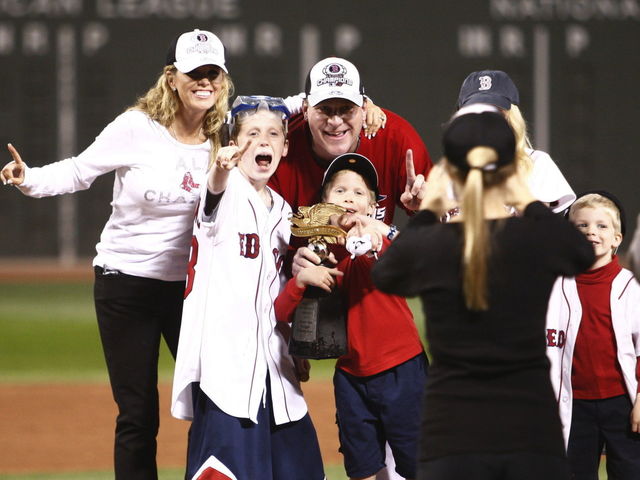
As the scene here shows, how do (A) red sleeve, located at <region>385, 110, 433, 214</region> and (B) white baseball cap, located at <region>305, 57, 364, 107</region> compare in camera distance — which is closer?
(B) white baseball cap, located at <region>305, 57, 364, 107</region>

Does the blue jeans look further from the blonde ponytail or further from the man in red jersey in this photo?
the blonde ponytail

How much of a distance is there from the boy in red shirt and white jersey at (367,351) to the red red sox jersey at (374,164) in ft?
0.69

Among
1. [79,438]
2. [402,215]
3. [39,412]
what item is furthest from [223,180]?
[402,215]

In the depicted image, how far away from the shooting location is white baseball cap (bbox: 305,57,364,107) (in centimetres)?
368

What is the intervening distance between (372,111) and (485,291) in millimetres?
1652

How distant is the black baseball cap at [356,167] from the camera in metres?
3.59

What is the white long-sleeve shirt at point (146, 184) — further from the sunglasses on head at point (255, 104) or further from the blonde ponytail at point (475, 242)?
the blonde ponytail at point (475, 242)

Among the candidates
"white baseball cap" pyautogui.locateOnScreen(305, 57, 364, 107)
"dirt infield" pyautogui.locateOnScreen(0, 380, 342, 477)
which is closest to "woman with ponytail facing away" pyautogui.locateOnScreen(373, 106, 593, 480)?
"white baseball cap" pyautogui.locateOnScreen(305, 57, 364, 107)

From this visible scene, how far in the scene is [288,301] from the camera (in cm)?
349

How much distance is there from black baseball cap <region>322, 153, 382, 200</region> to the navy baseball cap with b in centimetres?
41

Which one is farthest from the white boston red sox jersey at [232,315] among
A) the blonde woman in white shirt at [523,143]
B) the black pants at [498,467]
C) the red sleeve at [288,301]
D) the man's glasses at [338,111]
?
the black pants at [498,467]

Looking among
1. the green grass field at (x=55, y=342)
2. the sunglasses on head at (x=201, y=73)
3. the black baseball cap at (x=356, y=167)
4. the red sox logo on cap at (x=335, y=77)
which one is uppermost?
the sunglasses on head at (x=201, y=73)

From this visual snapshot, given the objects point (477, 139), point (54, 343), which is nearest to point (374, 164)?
point (477, 139)

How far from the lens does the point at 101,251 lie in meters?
4.04
